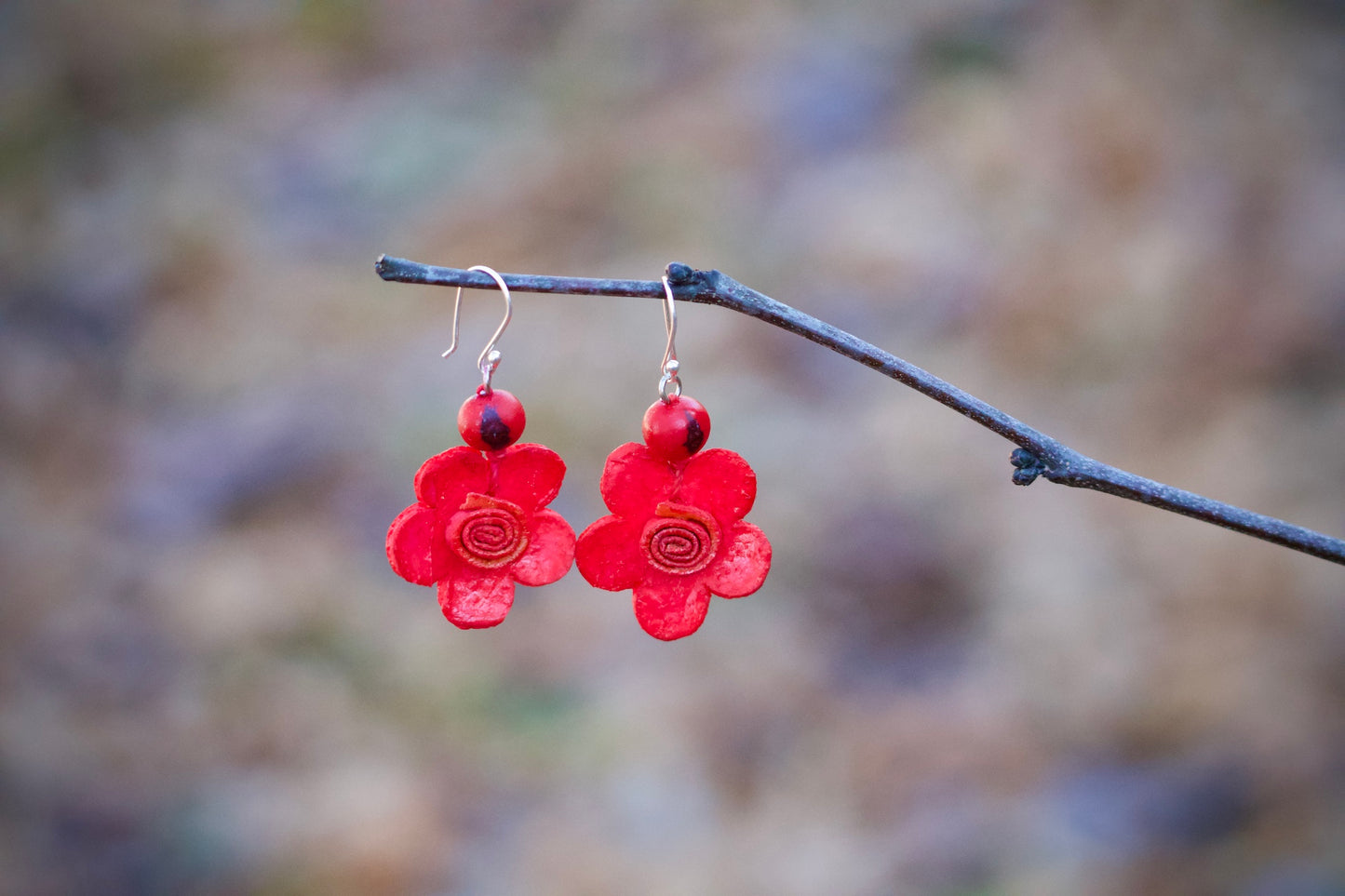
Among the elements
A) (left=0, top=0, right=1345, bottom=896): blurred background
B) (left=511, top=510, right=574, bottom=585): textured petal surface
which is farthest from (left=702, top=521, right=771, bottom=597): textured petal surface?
(left=0, top=0, right=1345, bottom=896): blurred background

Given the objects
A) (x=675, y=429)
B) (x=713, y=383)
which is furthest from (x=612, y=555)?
(x=713, y=383)

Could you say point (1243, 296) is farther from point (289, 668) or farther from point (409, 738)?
point (289, 668)

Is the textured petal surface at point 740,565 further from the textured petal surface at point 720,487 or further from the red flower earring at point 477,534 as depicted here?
the red flower earring at point 477,534

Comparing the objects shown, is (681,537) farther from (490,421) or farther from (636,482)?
(490,421)

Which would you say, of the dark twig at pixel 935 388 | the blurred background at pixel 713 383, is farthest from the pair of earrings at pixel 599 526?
the blurred background at pixel 713 383

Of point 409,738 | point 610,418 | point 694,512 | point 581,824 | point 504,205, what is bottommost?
point 694,512

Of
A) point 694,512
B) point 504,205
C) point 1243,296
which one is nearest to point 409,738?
point 504,205

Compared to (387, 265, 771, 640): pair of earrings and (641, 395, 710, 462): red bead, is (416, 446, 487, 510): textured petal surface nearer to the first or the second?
(387, 265, 771, 640): pair of earrings
